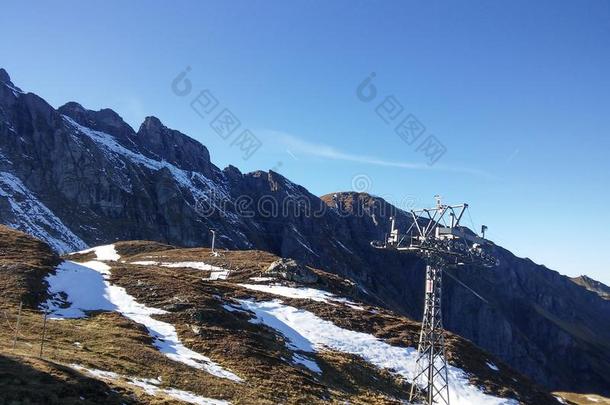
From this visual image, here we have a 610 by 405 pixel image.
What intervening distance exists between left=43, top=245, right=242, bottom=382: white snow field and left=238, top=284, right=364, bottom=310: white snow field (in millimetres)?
20679

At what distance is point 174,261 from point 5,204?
313 feet

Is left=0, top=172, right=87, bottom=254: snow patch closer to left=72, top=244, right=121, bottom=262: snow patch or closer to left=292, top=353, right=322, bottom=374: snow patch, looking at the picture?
left=72, top=244, right=121, bottom=262: snow patch

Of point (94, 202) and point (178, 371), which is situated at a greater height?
point (94, 202)

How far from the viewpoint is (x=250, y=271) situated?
8275 centimetres

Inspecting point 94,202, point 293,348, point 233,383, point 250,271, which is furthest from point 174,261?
point 94,202

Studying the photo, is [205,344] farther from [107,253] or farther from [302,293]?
[107,253]

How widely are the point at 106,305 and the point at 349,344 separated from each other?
24.6 metres

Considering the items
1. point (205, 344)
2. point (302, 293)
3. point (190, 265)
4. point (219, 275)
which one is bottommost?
point (205, 344)

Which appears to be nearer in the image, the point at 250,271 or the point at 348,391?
the point at 348,391

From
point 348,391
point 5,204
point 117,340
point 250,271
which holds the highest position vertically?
point 5,204

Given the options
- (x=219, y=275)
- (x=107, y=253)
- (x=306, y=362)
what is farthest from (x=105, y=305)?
(x=107, y=253)

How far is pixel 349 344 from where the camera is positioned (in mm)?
52625

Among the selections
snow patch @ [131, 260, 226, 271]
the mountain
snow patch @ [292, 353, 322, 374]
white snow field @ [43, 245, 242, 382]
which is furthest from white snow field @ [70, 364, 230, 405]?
snow patch @ [131, 260, 226, 271]

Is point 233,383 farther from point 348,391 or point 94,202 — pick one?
point 94,202
